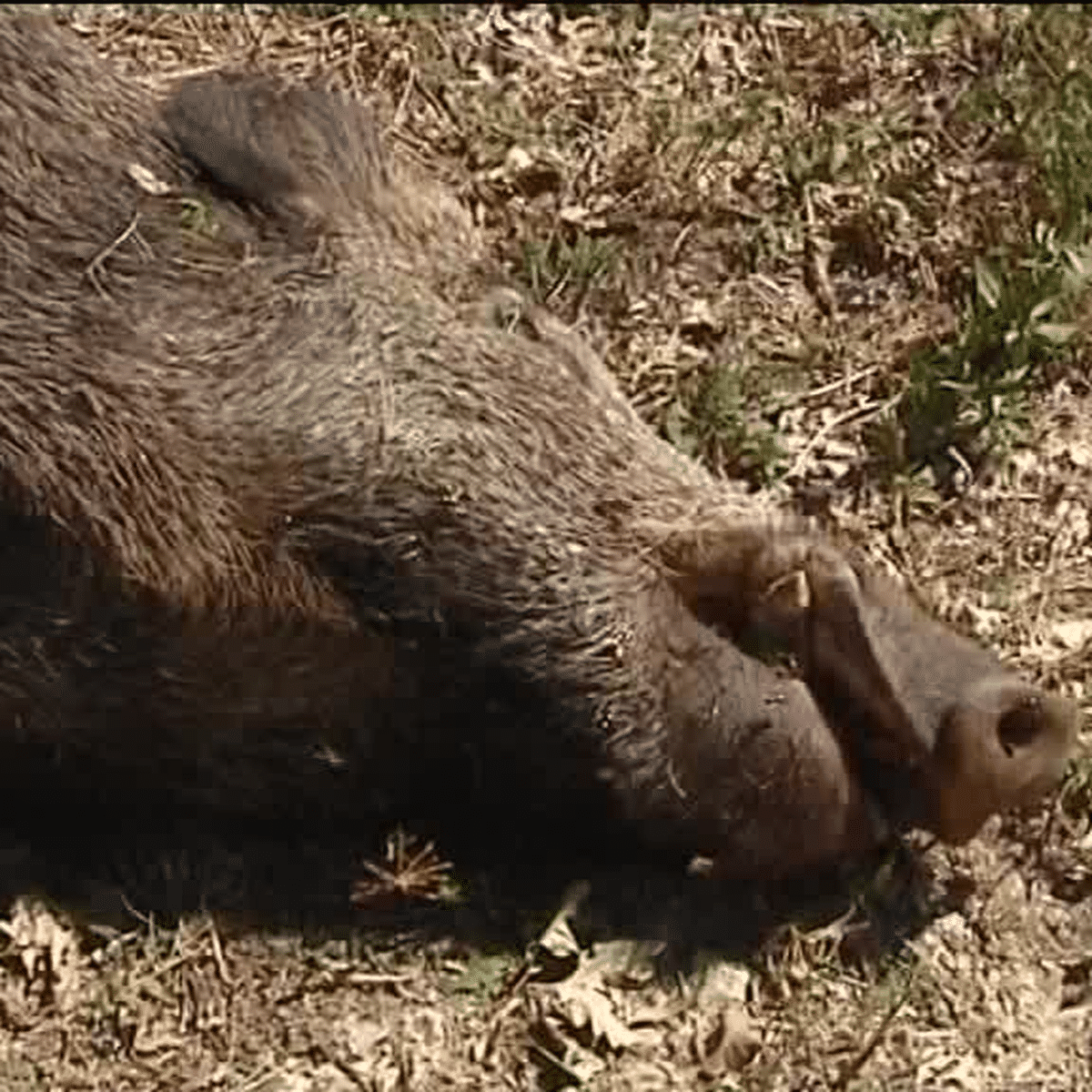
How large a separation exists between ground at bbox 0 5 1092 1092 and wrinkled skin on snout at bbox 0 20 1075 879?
26cm

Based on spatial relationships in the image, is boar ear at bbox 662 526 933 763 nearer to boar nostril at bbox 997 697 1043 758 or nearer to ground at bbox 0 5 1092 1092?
boar nostril at bbox 997 697 1043 758

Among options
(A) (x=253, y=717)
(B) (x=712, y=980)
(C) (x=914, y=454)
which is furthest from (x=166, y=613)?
(C) (x=914, y=454)

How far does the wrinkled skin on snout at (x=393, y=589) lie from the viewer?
4.82 m

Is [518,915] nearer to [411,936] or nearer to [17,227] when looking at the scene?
[411,936]

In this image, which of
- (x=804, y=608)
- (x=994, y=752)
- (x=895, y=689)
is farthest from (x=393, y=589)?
A: (x=994, y=752)

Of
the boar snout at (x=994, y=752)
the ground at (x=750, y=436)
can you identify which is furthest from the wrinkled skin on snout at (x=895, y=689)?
the ground at (x=750, y=436)

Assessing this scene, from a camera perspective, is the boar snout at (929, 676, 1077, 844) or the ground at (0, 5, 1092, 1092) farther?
the ground at (0, 5, 1092, 1092)

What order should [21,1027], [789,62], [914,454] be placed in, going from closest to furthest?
[21,1027] → [914,454] → [789,62]

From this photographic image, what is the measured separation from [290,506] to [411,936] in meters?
0.82

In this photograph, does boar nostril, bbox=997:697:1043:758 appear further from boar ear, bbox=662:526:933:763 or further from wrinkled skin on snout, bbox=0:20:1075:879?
boar ear, bbox=662:526:933:763

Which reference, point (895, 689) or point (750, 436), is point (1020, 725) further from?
point (750, 436)

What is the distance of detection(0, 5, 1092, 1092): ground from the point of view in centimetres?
506

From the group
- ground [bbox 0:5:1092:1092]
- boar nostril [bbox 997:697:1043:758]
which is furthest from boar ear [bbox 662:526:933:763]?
ground [bbox 0:5:1092:1092]

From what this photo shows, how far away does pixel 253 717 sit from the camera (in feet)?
16.1
